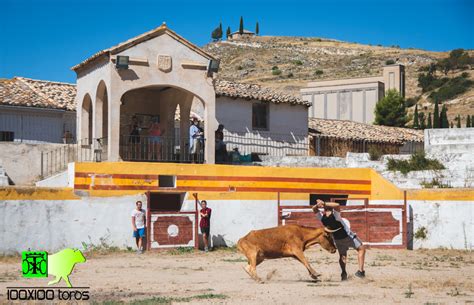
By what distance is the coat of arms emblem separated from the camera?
27.5 meters

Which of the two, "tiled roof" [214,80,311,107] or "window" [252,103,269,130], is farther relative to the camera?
"window" [252,103,269,130]

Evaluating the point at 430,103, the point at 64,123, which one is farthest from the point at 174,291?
the point at 430,103

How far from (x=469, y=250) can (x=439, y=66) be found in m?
80.7

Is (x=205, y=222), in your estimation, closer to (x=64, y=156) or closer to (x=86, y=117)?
(x=64, y=156)

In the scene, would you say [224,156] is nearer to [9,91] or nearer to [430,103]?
[9,91]

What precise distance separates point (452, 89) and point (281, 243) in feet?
252

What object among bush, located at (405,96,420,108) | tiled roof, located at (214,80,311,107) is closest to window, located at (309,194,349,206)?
tiled roof, located at (214,80,311,107)

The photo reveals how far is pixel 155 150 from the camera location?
92.0 ft

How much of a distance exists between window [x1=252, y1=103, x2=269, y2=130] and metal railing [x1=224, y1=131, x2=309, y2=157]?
55 centimetres

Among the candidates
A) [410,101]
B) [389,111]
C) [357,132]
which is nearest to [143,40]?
[357,132]

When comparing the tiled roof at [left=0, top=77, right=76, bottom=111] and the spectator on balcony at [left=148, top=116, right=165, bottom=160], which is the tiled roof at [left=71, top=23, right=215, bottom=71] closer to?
the spectator on balcony at [left=148, top=116, right=165, bottom=160]

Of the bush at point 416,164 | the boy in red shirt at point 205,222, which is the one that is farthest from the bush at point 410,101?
the boy in red shirt at point 205,222

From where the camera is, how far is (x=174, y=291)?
593 inches

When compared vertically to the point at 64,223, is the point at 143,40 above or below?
above
